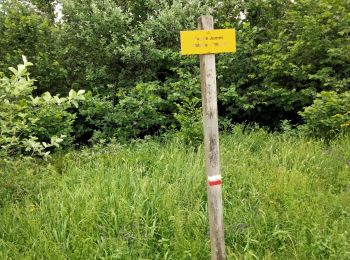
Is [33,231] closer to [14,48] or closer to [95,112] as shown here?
[95,112]

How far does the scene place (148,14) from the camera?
24.2 feet

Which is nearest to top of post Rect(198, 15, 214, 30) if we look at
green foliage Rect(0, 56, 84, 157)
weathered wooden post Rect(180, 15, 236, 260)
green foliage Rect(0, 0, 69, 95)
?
weathered wooden post Rect(180, 15, 236, 260)

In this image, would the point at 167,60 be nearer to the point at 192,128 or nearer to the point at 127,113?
the point at 127,113

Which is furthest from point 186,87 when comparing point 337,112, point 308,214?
point 308,214

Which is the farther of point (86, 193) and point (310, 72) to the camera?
point (310, 72)

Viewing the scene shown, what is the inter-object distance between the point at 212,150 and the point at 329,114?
10.7 ft

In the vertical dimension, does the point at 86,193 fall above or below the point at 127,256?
above

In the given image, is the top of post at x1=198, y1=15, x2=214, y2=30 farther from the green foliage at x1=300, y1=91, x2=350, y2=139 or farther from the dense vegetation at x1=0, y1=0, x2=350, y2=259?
the green foliage at x1=300, y1=91, x2=350, y2=139

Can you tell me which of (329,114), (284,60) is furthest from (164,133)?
(329,114)

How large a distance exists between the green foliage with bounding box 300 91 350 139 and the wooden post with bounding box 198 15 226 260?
9.49 feet

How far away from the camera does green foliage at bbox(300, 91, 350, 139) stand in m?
5.07

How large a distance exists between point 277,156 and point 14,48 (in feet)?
18.4

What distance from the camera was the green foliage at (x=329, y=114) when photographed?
199 inches

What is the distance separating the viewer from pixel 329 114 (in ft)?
17.4
